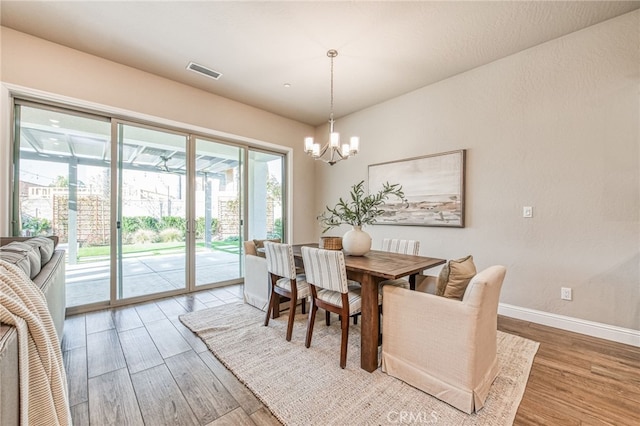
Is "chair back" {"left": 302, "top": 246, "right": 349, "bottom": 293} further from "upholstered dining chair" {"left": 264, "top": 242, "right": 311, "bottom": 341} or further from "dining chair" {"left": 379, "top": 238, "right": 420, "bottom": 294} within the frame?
"dining chair" {"left": 379, "top": 238, "right": 420, "bottom": 294}

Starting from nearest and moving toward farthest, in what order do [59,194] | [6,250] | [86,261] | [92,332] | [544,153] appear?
[6,250], [92,332], [544,153], [59,194], [86,261]

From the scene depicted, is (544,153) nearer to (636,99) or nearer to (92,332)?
(636,99)

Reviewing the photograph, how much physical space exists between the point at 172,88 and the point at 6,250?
2.79 metres

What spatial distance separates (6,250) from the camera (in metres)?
1.57

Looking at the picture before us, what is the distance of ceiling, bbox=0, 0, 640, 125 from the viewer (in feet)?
7.63

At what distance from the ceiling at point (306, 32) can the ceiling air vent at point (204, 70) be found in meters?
0.07

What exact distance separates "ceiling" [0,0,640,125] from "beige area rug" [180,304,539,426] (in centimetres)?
289

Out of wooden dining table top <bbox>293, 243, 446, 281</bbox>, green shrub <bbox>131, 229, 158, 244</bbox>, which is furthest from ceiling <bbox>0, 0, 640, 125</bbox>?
wooden dining table top <bbox>293, 243, 446, 281</bbox>

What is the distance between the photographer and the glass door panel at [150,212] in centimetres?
344

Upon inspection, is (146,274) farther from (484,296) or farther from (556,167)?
(556,167)

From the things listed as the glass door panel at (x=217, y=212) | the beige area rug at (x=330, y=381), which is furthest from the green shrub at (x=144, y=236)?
the beige area rug at (x=330, y=381)

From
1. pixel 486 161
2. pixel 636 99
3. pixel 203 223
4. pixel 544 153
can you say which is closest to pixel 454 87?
pixel 486 161

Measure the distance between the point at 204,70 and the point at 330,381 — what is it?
359cm

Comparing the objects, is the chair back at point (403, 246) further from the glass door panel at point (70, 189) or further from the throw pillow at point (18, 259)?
the glass door panel at point (70, 189)
